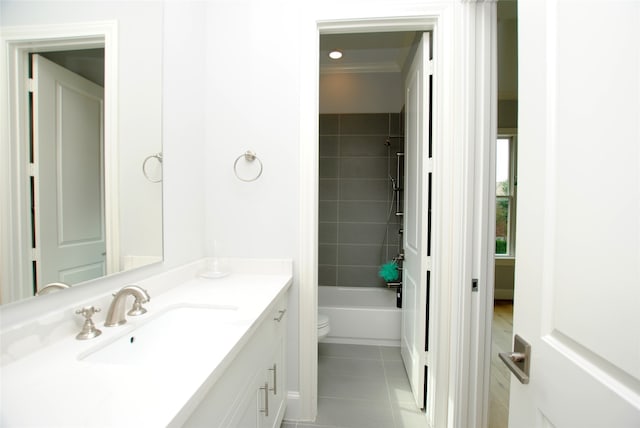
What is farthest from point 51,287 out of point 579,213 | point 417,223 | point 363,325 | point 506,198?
point 506,198

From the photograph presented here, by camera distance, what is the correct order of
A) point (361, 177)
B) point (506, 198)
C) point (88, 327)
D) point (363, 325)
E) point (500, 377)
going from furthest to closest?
point (506, 198) → point (361, 177) → point (363, 325) → point (500, 377) → point (88, 327)

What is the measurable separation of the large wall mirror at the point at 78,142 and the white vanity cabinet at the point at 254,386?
1.87 feet

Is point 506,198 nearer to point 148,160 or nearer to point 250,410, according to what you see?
point 250,410

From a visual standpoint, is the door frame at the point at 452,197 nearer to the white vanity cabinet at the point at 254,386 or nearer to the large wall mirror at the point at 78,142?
the white vanity cabinet at the point at 254,386

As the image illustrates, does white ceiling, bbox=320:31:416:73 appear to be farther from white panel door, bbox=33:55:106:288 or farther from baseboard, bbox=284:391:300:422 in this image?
baseboard, bbox=284:391:300:422

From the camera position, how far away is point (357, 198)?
3396 millimetres

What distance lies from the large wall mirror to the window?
4185 millimetres

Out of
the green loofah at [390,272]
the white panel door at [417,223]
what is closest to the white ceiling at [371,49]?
the white panel door at [417,223]

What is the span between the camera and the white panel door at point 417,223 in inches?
66.2

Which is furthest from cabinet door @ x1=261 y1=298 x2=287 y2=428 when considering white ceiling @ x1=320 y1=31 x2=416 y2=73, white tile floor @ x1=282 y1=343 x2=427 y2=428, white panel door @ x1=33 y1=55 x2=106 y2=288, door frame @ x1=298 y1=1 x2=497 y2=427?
white ceiling @ x1=320 y1=31 x2=416 y2=73

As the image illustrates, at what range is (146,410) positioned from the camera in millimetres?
533

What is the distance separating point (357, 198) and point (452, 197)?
1.93 metres

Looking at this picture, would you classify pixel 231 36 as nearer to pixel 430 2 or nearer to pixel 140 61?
pixel 140 61

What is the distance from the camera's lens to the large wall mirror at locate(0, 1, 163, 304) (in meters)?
0.74
